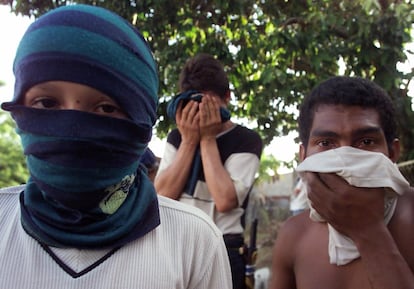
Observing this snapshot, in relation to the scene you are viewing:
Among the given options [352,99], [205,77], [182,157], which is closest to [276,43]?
[205,77]

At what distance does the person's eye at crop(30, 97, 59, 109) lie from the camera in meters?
1.13

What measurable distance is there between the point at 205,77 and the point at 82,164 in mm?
1585

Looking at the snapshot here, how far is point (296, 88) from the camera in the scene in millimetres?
4570

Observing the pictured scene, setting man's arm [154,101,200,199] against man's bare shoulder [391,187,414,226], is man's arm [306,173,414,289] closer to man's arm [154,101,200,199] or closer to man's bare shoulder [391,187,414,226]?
man's bare shoulder [391,187,414,226]

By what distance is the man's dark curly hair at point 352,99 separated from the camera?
1.70 m

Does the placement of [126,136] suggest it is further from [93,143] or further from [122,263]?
[122,263]

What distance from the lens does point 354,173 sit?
4.88 ft

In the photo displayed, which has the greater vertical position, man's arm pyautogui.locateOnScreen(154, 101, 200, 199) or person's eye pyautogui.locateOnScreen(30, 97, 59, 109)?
person's eye pyautogui.locateOnScreen(30, 97, 59, 109)

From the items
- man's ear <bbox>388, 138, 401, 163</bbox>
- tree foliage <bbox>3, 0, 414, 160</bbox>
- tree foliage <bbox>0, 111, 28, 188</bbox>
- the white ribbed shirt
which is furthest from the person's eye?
tree foliage <bbox>0, 111, 28, 188</bbox>

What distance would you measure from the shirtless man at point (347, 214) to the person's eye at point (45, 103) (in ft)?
A: 2.82

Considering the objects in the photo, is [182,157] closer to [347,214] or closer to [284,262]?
[284,262]

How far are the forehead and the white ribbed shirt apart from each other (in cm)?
64

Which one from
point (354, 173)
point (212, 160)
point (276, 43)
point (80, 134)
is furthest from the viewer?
point (276, 43)

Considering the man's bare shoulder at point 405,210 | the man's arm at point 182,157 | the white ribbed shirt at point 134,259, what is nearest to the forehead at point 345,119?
the man's bare shoulder at point 405,210
